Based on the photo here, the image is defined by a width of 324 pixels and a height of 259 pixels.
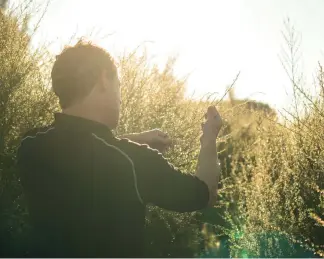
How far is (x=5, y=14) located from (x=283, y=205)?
304 centimetres

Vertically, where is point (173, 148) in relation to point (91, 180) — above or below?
above

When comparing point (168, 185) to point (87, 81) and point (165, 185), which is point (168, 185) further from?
point (87, 81)

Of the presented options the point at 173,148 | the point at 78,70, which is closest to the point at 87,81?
the point at 78,70

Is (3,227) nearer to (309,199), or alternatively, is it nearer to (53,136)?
(53,136)

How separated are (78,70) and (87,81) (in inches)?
1.7

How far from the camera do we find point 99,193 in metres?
1.31

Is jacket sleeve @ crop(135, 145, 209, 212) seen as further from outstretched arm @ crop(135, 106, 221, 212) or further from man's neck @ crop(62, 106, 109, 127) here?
man's neck @ crop(62, 106, 109, 127)

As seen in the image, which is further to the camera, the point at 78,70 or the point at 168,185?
the point at 78,70

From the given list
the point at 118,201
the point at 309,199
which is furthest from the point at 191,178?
the point at 309,199

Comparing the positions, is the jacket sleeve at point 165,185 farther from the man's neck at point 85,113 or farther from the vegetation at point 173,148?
the vegetation at point 173,148

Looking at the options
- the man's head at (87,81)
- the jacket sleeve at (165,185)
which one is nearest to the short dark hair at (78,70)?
the man's head at (87,81)

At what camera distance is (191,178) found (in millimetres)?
1368

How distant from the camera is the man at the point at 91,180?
4.30 ft

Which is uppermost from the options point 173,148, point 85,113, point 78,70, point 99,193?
point 173,148
